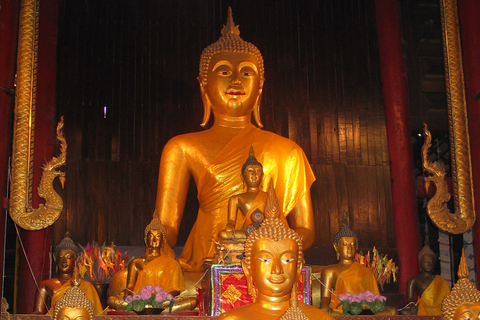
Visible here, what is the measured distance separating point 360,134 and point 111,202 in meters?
2.13

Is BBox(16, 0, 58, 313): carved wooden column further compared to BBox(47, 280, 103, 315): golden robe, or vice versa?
BBox(16, 0, 58, 313): carved wooden column

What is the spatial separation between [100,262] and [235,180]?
1.25 meters

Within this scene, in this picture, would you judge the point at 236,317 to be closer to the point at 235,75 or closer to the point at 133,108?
the point at 235,75

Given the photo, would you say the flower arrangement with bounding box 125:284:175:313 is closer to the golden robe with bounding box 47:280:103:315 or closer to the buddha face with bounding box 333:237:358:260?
the golden robe with bounding box 47:280:103:315

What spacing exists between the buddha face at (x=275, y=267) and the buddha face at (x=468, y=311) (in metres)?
0.68

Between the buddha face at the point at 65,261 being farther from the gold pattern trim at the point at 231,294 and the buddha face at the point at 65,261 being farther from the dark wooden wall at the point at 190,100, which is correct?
the gold pattern trim at the point at 231,294

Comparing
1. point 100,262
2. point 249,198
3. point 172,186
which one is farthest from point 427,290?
point 100,262

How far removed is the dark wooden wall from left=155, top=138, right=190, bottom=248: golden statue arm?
2.64 feet

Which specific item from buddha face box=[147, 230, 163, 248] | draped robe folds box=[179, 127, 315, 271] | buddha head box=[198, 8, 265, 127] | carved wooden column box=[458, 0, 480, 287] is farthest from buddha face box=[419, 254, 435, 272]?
buddha face box=[147, 230, 163, 248]

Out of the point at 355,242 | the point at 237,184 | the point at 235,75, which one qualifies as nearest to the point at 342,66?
the point at 235,75

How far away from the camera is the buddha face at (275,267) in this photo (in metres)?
3.09

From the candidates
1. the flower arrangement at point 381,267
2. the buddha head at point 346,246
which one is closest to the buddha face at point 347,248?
the buddha head at point 346,246

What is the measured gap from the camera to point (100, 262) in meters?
5.75

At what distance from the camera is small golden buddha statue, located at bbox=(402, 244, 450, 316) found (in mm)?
4773
